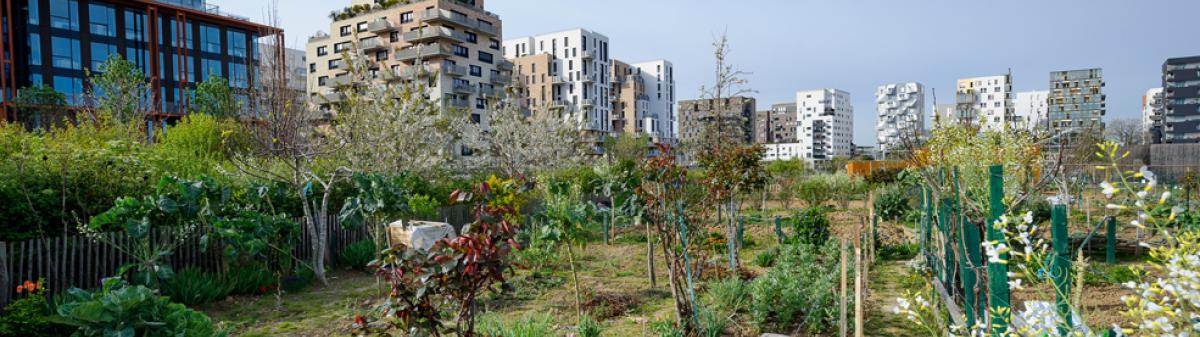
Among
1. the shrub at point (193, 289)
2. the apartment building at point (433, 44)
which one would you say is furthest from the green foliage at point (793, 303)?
the apartment building at point (433, 44)

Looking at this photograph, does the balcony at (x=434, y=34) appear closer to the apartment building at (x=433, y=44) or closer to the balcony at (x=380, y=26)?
the apartment building at (x=433, y=44)

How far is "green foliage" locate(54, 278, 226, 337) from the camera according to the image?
4.33 meters

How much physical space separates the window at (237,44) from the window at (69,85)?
10.7m

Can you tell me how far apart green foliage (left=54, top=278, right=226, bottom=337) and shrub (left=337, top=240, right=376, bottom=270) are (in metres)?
4.88

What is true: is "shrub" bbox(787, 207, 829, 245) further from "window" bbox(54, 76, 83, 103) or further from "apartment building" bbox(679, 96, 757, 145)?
"window" bbox(54, 76, 83, 103)

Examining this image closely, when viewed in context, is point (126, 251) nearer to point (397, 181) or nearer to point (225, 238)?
point (225, 238)

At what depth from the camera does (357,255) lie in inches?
381

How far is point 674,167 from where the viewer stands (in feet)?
19.4

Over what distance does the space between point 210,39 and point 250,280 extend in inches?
1947

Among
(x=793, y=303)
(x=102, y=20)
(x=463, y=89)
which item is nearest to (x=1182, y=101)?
(x=463, y=89)

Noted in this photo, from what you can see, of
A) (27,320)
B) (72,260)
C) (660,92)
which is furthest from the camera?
(660,92)

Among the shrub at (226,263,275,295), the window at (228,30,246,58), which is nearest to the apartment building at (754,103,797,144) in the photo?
the window at (228,30,246,58)

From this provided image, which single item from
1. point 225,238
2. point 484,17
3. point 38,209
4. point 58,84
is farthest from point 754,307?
point 484,17

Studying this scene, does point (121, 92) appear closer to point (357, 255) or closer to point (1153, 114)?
point (357, 255)
